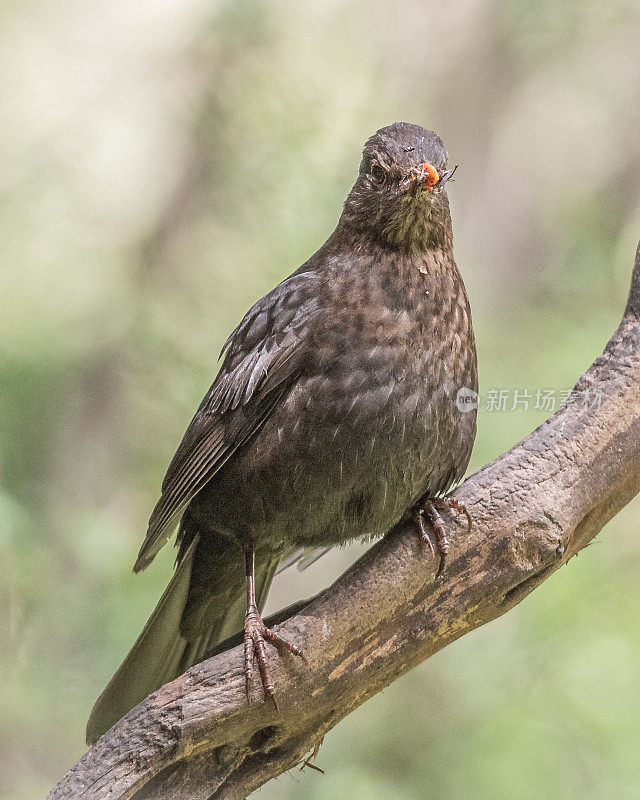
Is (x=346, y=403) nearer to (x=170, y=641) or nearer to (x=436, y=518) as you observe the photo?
(x=436, y=518)

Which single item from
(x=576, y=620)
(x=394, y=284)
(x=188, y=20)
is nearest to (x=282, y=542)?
(x=394, y=284)

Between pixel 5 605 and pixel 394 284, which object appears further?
pixel 5 605

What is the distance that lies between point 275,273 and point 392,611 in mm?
2373

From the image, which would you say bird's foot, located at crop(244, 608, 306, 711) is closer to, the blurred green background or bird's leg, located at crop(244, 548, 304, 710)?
bird's leg, located at crop(244, 548, 304, 710)

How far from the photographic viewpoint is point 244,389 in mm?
3082

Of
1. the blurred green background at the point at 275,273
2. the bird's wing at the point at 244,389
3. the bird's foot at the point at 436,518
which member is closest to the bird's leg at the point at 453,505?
the bird's foot at the point at 436,518

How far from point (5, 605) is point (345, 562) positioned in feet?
5.69

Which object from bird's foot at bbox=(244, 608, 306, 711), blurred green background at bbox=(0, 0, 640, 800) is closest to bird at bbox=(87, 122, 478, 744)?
bird's foot at bbox=(244, 608, 306, 711)

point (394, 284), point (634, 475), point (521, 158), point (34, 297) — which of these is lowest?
point (634, 475)

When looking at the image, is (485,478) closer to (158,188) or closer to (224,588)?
(224,588)

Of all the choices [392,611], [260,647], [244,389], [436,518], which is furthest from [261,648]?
[244,389]

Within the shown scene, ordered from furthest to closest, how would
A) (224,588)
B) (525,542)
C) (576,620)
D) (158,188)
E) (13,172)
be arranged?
(158,188) < (13,172) < (576,620) < (224,588) < (525,542)

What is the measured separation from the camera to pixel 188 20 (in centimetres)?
548

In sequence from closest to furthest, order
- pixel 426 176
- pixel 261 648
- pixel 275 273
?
pixel 261 648 → pixel 426 176 → pixel 275 273
